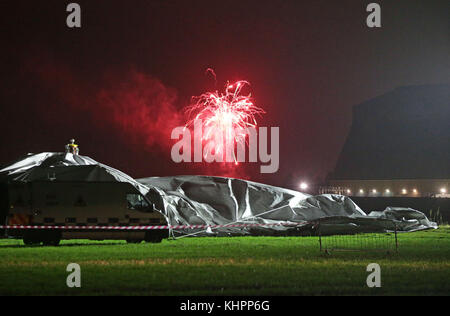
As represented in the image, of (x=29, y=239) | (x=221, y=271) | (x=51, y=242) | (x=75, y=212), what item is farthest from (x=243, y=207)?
(x=221, y=271)

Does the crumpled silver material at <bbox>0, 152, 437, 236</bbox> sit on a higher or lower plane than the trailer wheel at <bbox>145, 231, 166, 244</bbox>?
higher

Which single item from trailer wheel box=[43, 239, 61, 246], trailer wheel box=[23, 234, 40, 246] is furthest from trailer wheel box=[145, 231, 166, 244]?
trailer wheel box=[23, 234, 40, 246]

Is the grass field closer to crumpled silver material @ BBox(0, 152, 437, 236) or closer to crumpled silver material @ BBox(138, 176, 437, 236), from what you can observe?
crumpled silver material @ BBox(0, 152, 437, 236)

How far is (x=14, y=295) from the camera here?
38.5 ft

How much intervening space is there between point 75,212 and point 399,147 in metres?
63.8

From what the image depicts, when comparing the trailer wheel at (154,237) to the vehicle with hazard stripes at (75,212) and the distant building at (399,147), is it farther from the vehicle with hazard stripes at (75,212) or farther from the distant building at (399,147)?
the distant building at (399,147)

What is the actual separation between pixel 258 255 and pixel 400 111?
2862 inches

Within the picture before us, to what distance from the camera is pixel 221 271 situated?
1525 cm

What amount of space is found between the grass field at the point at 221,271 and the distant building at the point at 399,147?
188ft

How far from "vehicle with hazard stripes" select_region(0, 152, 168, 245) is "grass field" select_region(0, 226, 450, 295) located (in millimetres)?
2887

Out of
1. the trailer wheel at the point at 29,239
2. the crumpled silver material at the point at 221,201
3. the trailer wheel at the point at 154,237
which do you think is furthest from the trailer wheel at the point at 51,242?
the crumpled silver material at the point at 221,201

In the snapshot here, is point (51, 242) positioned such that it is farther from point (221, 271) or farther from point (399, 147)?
point (399, 147)

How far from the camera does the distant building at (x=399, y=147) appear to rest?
78.5m

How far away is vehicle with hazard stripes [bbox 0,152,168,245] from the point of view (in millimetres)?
25078
